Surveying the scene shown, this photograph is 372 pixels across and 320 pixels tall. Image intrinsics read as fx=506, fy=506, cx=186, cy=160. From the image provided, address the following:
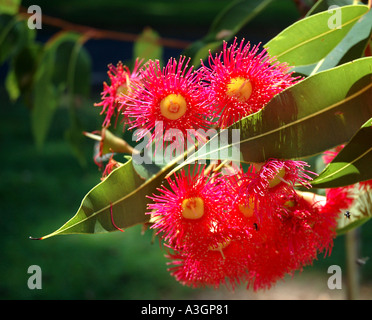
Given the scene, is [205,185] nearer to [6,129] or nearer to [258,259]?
[258,259]

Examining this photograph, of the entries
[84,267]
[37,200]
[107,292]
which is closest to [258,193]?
[107,292]

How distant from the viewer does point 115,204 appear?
0.54m

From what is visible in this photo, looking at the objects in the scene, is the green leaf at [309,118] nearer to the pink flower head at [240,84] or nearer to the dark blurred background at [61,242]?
the pink flower head at [240,84]

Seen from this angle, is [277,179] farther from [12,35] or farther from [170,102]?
[12,35]

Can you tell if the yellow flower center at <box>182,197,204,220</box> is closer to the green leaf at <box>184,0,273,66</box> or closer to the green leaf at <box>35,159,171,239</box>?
the green leaf at <box>35,159,171,239</box>

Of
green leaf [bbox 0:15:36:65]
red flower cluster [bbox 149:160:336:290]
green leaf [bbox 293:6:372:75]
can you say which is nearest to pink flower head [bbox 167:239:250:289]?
red flower cluster [bbox 149:160:336:290]

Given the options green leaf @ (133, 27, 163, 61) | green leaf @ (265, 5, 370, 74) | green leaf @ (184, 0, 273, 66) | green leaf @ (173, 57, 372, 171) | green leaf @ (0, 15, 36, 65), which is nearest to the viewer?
green leaf @ (173, 57, 372, 171)

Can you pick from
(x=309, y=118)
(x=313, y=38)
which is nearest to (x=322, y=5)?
(x=313, y=38)

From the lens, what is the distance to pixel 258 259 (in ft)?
1.92

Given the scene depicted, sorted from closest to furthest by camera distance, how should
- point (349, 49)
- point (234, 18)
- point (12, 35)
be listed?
point (349, 49), point (234, 18), point (12, 35)

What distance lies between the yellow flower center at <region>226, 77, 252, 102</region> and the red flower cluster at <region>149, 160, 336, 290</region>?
73 mm

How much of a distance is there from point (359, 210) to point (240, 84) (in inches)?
11.5

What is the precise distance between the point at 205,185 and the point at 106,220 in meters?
0.11

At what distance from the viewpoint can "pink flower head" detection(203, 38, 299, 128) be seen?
1.66 ft
